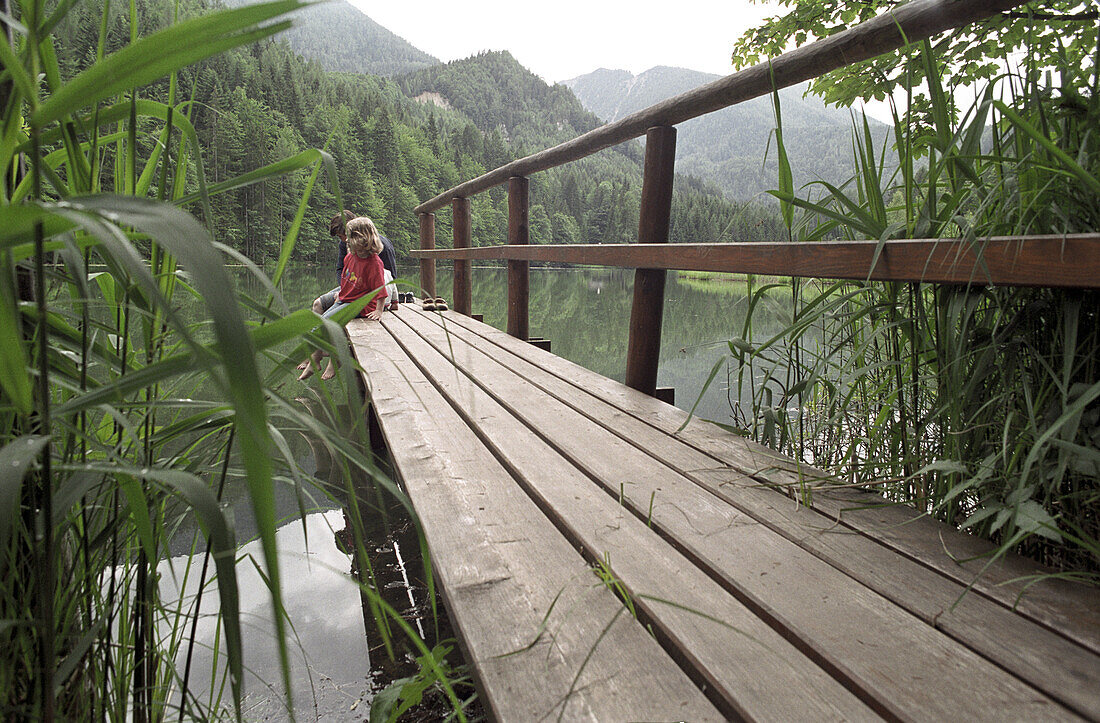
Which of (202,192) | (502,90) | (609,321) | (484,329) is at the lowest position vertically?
(609,321)

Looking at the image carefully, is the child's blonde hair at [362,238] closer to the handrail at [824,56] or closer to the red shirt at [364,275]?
the red shirt at [364,275]

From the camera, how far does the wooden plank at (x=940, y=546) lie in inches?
30.2

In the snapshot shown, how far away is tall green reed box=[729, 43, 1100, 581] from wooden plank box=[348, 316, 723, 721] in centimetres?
48

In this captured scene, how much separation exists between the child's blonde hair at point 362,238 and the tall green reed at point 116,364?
3212 mm

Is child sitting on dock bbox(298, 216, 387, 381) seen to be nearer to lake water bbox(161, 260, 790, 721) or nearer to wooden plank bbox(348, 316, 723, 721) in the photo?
lake water bbox(161, 260, 790, 721)

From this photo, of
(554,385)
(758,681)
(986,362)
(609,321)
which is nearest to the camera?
(758,681)

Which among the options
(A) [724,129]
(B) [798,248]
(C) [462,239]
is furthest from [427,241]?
(A) [724,129]

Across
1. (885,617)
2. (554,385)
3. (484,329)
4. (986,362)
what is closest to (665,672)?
(885,617)

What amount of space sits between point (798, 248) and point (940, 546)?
0.64 m

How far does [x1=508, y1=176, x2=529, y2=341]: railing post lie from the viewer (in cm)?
362

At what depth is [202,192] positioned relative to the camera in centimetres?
55

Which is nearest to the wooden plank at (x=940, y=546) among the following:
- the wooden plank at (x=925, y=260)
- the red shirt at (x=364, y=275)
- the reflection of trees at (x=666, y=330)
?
the wooden plank at (x=925, y=260)

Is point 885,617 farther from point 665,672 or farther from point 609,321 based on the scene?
point 609,321

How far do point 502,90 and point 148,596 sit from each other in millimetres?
139747
